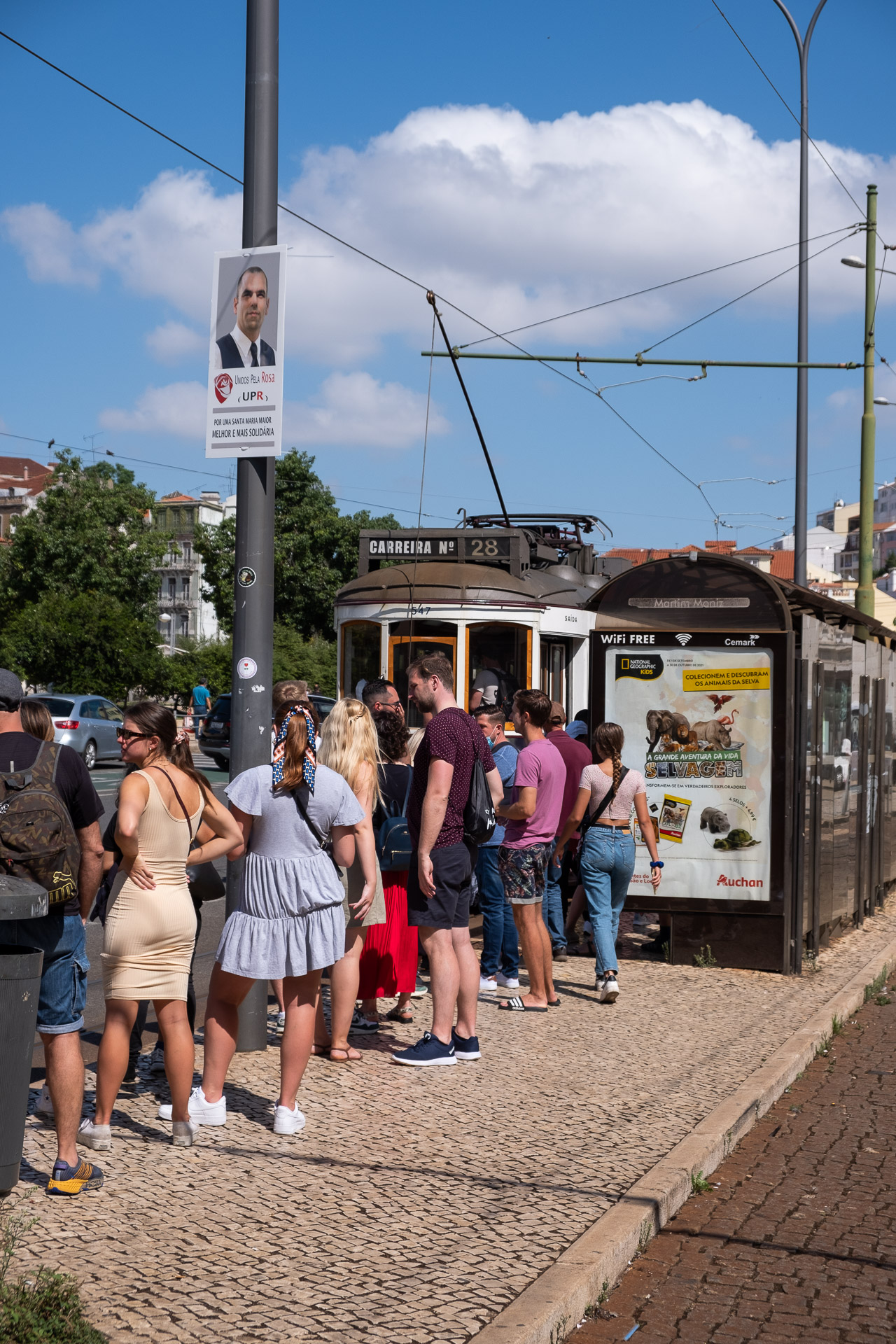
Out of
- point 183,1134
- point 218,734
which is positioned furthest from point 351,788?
point 218,734

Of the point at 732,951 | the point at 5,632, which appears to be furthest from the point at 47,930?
the point at 5,632

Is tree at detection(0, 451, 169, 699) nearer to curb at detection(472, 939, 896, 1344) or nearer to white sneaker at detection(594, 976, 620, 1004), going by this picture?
white sneaker at detection(594, 976, 620, 1004)

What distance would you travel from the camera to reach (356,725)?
667cm

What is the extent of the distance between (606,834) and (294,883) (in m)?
3.40

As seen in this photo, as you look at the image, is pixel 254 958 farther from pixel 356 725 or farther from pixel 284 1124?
pixel 356 725

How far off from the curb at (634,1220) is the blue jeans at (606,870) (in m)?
1.45

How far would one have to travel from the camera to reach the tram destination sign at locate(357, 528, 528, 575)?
51.8 ft

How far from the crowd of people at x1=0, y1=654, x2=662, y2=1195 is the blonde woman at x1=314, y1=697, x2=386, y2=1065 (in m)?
0.01

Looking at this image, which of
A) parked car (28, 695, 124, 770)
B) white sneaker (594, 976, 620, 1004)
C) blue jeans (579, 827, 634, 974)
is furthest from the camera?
parked car (28, 695, 124, 770)

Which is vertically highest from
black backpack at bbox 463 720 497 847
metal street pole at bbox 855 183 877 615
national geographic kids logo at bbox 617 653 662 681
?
metal street pole at bbox 855 183 877 615

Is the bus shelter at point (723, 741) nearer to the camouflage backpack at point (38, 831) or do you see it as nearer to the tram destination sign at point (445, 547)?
the tram destination sign at point (445, 547)

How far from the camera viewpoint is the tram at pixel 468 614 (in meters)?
15.1

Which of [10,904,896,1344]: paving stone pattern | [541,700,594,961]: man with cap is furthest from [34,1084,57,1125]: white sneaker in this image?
[541,700,594,961]: man with cap

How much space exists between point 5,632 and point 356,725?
40087 millimetres
